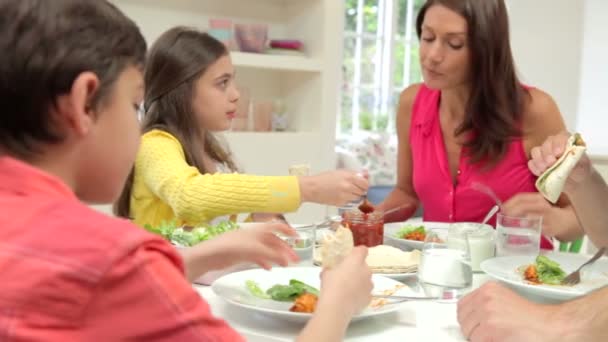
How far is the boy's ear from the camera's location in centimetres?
62

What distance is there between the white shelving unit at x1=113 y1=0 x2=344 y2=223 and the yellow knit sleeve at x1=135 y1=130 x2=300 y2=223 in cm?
156

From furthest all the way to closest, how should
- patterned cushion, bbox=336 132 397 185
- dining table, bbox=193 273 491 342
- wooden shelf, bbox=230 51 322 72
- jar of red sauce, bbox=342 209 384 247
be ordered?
1. patterned cushion, bbox=336 132 397 185
2. wooden shelf, bbox=230 51 322 72
3. jar of red sauce, bbox=342 209 384 247
4. dining table, bbox=193 273 491 342

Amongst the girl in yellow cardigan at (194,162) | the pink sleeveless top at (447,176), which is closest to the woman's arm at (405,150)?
the pink sleeveless top at (447,176)

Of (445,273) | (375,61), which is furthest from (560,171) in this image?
(375,61)

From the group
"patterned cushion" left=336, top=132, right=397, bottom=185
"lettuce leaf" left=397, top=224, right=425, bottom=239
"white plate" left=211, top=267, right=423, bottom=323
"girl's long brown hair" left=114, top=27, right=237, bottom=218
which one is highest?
"girl's long brown hair" left=114, top=27, right=237, bottom=218

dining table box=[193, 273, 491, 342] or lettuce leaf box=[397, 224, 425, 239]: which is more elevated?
dining table box=[193, 273, 491, 342]

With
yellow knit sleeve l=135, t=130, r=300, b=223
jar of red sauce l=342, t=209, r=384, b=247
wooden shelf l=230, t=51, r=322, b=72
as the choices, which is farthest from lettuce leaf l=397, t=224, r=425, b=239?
wooden shelf l=230, t=51, r=322, b=72

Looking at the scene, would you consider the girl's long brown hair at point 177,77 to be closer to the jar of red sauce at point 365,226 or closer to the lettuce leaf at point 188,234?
the lettuce leaf at point 188,234

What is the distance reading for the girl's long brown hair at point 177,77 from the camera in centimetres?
183

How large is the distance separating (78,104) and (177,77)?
126 cm

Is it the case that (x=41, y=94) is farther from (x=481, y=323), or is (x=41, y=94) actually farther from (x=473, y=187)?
(x=473, y=187)

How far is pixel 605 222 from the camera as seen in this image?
1.47 metres

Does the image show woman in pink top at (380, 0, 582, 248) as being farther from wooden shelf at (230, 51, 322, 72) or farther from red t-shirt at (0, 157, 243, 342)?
red t-shirt at (0, 157, 243, 342)

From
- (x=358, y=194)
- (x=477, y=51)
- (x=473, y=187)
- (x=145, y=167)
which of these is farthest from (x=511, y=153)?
(x=145, y=167)
